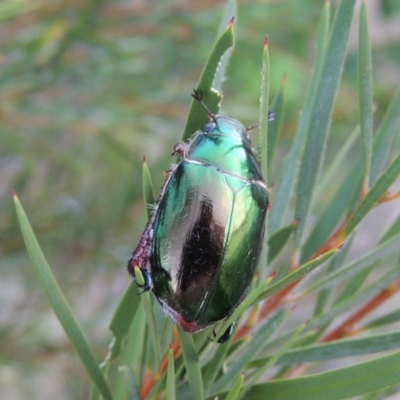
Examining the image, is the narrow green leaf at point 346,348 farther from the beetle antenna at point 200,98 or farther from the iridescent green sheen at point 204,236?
the beetle antenna at point 200,98

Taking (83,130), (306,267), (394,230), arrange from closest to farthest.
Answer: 1. (306,267)
2. (394,230)
3. (83,130)

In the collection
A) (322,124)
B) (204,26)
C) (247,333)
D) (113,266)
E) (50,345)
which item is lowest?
(50,345)

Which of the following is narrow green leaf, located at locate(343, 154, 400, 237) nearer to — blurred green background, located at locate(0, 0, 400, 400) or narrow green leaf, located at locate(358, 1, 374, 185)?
narrow green leaf, located at locate(358, 1, 374, 185)

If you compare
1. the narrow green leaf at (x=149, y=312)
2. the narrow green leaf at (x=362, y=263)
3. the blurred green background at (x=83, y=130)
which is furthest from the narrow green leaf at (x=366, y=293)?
the blurred green background at (x=83, y=130)

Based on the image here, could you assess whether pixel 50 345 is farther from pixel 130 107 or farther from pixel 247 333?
pixel 247 333

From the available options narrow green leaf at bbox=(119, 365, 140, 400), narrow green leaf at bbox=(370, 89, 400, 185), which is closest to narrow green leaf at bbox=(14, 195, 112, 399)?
narrow green leaf at bbox=(119, 365, 140, 400)

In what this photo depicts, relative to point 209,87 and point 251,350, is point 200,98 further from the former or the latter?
point 251,350

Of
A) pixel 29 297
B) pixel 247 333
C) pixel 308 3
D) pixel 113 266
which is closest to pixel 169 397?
pixel 247 333

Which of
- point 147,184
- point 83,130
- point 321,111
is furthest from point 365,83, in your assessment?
point 83,130
